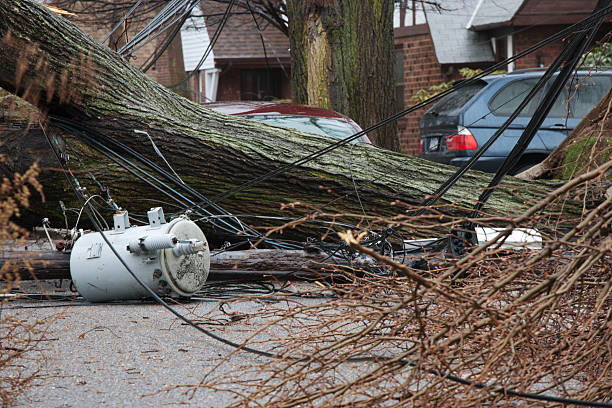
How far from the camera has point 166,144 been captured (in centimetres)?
678

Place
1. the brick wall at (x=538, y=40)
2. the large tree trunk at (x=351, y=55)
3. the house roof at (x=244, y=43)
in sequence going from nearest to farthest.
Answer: the large tree trunk at (x=351, y=55)
the brick wall at (x=538, y=40)
the house roof at (x=244, y=43)

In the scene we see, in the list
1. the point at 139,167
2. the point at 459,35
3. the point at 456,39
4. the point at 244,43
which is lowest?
the point at 139,167

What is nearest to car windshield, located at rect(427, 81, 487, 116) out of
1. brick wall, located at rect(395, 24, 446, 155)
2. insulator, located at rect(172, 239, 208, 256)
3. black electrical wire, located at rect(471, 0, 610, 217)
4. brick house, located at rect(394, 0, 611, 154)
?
black electrical wire, located at rect(471, 0, 610, 217)

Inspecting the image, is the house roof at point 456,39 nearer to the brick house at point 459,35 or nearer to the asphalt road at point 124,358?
the brick house at point 459,35

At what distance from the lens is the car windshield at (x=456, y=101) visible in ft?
38.5

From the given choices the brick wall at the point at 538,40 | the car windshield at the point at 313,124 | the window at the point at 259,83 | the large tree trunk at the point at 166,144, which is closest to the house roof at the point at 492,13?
the brick wall at the point at 538,40

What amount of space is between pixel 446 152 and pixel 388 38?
205cm

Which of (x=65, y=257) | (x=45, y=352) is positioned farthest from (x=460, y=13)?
(x=45, y=352)

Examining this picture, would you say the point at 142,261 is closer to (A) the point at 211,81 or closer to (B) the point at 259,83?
(A) the point at 211,81

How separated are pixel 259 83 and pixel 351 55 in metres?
20.7

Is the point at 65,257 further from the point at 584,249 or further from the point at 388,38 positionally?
the point at 388,38

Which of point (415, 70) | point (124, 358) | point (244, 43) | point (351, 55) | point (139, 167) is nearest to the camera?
point (124, 358)

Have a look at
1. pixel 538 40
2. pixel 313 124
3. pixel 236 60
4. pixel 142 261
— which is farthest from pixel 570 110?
pixel 236 60

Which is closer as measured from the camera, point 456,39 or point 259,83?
point 456,39
